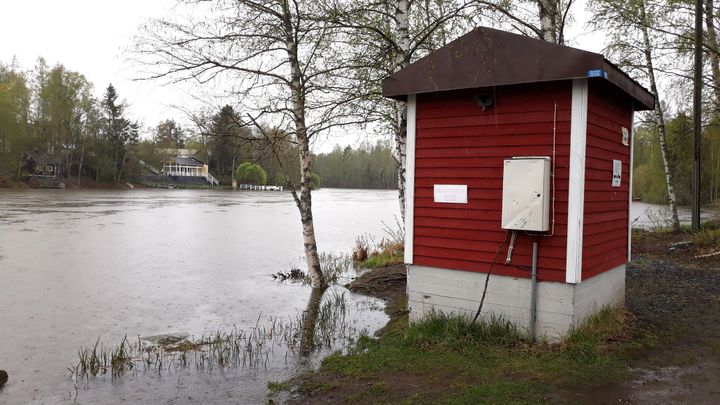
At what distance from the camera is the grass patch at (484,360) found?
4.33 m

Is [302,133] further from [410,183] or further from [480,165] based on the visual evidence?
[480,165]

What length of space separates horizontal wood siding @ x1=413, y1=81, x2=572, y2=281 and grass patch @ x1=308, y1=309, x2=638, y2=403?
2.15 feet

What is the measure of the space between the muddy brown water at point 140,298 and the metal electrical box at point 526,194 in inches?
112

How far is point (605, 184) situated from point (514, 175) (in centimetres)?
127

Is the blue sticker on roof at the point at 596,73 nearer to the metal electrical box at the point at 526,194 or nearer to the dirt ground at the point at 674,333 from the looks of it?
the metal electrical box at the point at 526,194

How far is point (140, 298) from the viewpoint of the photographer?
10.2m

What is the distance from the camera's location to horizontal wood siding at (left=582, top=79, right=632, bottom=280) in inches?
206

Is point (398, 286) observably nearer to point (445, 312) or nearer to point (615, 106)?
point (445, 312)

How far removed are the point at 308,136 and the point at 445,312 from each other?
4822mm

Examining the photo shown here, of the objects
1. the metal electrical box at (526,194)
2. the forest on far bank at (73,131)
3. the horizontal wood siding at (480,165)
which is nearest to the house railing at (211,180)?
the forest on far bank at (73,131)

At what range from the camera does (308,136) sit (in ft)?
31.4

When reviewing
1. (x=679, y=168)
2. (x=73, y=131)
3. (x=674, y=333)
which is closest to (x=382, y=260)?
(x=674, y=333)

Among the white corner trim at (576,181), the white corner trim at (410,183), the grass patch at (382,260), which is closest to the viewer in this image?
the white corner trim at (576,181)

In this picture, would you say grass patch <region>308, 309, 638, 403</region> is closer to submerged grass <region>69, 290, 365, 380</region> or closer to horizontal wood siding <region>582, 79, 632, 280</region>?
horizontal wood siding <region>582, 79, 632, 280</region>
